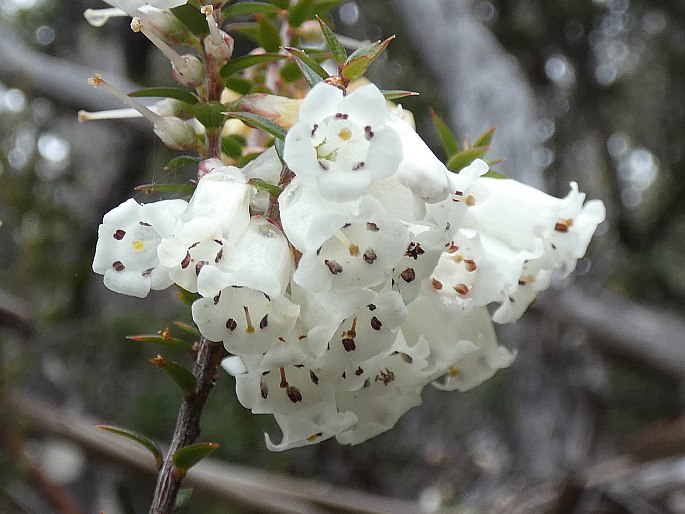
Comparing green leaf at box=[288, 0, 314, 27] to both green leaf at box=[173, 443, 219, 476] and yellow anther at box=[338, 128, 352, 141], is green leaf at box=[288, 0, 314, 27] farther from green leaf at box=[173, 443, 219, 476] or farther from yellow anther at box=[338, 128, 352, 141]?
green leaf at box=[173, 443, 219, 476]

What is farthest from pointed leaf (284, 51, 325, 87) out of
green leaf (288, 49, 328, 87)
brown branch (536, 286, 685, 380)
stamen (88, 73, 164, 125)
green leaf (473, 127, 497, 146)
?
brown branch (536, 286, 685, 380)

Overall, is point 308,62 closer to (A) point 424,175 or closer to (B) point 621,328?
(A) point 424,175

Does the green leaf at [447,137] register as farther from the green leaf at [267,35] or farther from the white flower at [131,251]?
the white flower at [131,251]

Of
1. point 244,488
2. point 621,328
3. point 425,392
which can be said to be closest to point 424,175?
point 244,488

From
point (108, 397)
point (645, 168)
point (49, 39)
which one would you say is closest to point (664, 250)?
point (645, 168)

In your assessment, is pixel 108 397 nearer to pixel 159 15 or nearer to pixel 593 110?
pixel 159 15
